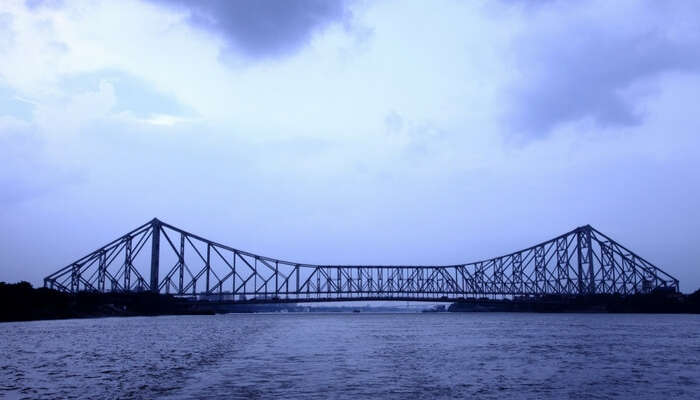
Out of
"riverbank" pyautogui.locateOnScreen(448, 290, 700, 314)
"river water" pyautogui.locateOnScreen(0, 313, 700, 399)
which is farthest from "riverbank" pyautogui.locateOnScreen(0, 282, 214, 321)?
"riverbank" pyautogui.locateOnScreen(448, 290, 700, 314)

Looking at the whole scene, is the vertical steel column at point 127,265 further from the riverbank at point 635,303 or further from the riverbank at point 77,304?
the riverbank at point 635,303

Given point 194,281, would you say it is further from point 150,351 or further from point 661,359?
point 661,359

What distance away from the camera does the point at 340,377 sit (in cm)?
2420

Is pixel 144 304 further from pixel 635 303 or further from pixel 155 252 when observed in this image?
pixel 635 303

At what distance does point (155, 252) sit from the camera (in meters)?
145

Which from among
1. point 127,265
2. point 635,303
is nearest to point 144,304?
point 127,265

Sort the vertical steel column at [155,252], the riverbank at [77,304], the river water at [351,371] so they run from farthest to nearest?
the vertical steel column at [155,252] → the riverbank at [77,304] → the river water at [351,371]

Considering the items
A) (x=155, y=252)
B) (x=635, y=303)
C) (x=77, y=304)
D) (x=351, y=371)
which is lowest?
(x=635, y=303)

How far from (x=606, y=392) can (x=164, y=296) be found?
130m

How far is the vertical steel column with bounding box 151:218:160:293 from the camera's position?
14275cm

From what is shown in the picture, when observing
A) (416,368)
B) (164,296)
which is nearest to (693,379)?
(416,368)

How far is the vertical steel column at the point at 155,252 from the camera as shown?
143 metres

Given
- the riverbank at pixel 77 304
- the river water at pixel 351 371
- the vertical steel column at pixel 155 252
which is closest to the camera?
the river water at pixel 351 371

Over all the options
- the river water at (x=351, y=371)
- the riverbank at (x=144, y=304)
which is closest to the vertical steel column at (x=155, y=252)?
the riverbank at (x=144, y=304)
